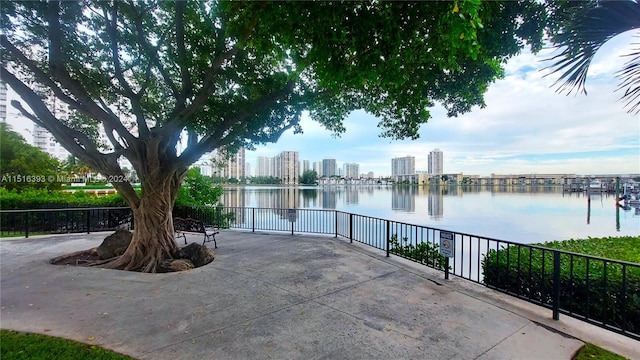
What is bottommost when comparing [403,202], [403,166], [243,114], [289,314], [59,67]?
[403,202]

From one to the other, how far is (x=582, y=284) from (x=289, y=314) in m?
4.21

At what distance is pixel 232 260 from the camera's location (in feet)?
22.1

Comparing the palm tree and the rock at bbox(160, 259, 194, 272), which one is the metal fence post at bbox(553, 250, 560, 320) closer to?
the palm tree

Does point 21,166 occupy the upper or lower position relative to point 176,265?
upper

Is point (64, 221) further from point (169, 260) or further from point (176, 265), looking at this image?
point (176, 265)

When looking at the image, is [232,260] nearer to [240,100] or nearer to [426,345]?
[240,100]

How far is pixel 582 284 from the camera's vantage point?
3787mm

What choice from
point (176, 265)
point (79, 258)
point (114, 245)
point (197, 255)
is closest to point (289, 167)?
point (114, 245)

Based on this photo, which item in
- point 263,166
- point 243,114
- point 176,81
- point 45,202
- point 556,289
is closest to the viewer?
point 556,289

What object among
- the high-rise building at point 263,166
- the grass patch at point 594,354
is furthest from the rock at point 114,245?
the high-rise building at point 263,166

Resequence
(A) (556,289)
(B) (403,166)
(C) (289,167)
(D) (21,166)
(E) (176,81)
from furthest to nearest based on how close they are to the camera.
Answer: (B) (403,166) → (C) (289,167) → (D) (21,166) → (E) (176,81) → (A) (556,289)

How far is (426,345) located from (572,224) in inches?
1005

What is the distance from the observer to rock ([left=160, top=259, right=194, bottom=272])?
6293 mm

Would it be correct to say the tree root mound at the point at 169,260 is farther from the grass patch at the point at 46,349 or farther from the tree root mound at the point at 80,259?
the grass patch at the point at 46,349
